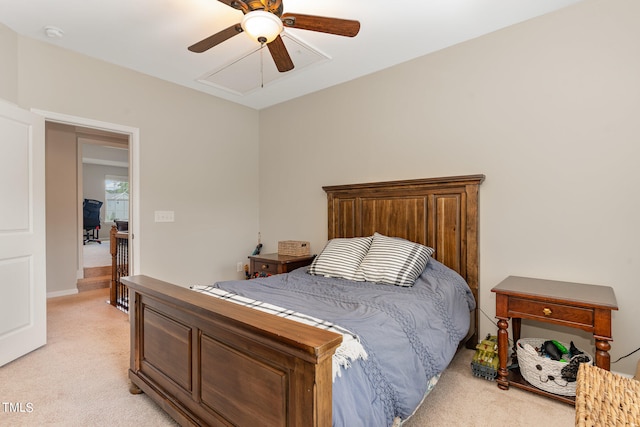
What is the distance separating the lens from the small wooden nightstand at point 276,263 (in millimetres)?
3367

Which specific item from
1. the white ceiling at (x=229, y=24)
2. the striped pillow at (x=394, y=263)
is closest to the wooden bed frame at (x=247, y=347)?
the striped pillow at (x=394, y=263)

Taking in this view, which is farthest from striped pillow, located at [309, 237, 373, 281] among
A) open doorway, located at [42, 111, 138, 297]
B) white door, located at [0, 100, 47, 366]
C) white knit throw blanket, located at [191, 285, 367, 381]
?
open doorway, located at [42, 111, 138, 297]

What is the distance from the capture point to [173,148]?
12.3 feet

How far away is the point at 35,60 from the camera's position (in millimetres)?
2816

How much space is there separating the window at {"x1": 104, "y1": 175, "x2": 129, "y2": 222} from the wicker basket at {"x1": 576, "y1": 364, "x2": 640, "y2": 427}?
37.0ft

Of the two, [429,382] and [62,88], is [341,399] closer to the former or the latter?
[429,382]

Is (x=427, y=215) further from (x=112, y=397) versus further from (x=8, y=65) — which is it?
(x=8, y=65)

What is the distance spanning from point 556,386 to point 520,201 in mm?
1265

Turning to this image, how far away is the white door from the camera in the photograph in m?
2.52

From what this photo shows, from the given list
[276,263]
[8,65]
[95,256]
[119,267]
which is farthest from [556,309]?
[95,256]

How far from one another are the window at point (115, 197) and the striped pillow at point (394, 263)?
9.81 m

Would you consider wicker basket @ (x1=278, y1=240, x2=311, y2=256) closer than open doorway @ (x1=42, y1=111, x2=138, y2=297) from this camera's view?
Yes

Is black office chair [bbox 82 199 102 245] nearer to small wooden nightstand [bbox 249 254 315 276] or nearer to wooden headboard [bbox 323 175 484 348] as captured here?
small wooden nightstand [bbox 249 254 315 276]

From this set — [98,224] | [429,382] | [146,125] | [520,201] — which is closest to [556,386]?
[429,382]
